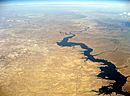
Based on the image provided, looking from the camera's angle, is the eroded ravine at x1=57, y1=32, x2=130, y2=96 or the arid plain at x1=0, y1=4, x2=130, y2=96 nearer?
the eroded ravine at x1=57, y1=32, x2=130, y2=96

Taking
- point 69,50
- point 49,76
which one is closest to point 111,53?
point 69,50

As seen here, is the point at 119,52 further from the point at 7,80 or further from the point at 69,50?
the point at 7,80

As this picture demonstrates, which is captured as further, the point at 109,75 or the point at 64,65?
the point at 64,65

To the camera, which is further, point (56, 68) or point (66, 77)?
point (56, 68)

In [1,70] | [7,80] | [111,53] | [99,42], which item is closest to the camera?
[7,80]

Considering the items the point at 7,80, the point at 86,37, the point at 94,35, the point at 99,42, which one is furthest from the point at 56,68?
the point at 94,35

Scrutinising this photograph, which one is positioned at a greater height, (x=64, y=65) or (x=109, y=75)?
(x=64, y=65)

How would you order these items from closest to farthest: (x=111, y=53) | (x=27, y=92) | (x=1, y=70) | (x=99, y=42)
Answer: (x=27, y=92) < (x=1, y=70) < (x=111, y=53) < (x=99, y=42)

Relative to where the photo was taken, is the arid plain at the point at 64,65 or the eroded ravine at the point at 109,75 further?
the arid plain at the point at 64,65

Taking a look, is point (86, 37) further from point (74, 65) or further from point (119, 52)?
point (74, 65)
